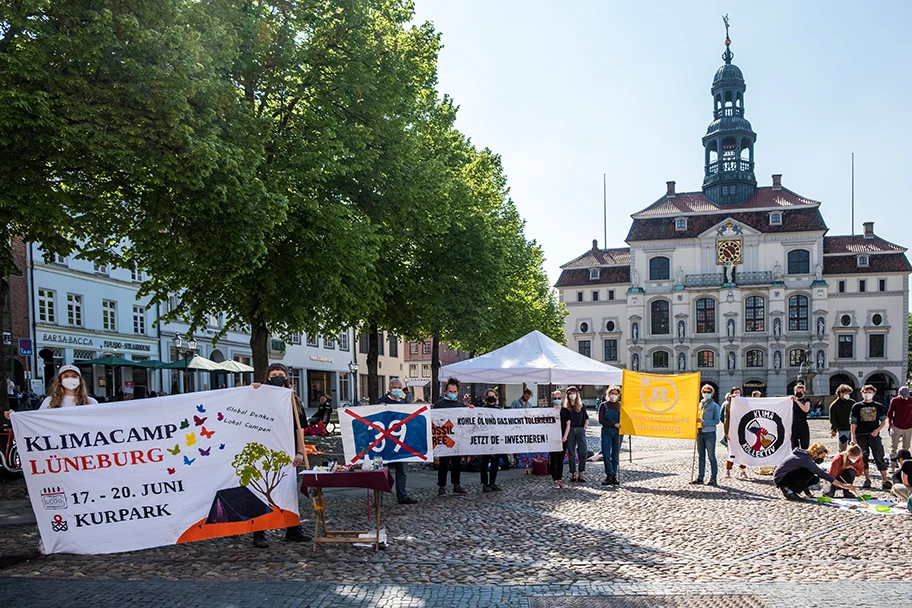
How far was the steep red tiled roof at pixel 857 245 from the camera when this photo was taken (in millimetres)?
75312

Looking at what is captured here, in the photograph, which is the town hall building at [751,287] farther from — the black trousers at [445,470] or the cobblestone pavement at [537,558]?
the cobblestone pavement at [537,558]

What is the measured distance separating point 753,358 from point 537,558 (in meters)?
70.3

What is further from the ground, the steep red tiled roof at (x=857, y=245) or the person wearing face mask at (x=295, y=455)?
the steep red tiled roof at (x=857, y=245)

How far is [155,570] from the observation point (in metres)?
7.95

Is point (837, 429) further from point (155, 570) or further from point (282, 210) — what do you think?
point (155, 570)

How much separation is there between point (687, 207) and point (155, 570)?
7413 cm

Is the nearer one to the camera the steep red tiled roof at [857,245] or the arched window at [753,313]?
the arched window at [753,313]

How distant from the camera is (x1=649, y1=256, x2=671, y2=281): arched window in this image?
76.2 m

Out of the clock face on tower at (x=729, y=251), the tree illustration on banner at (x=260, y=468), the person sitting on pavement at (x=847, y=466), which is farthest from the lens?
the clock face on tower at (x=729, y=251)

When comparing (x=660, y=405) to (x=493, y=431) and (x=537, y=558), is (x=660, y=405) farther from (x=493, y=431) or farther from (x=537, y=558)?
(x=537, y=558)

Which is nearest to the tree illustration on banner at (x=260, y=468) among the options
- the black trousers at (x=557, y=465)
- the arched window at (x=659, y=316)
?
the black trousers at (x=557, y=465)

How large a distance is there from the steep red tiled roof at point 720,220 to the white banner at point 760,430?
205 ft

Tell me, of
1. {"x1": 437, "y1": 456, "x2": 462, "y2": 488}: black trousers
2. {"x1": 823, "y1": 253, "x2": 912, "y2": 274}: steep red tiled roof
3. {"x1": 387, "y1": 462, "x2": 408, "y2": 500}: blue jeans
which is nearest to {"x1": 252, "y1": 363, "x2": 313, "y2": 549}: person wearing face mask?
{"x1": 387, "y1": 462, "x2": 408, "y2": 500}: blue jeans

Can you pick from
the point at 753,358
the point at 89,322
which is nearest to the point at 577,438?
the point at 89,322
